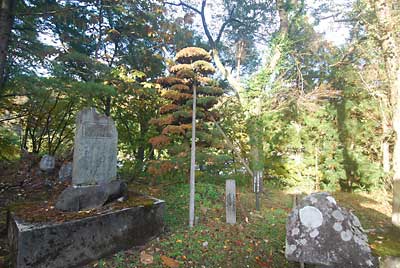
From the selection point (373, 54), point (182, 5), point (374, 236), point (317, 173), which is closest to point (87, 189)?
point (374, 236)

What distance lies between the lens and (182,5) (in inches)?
352

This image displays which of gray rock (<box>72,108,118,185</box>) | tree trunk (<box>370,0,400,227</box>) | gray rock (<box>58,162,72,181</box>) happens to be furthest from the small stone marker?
gray rock (<box>58,162,72,181</box>)

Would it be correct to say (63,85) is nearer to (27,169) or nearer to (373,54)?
(27,169)

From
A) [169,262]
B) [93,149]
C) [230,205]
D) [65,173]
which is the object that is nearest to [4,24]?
[93,149]

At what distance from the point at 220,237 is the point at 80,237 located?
203 cm

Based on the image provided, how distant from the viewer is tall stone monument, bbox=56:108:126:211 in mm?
3070

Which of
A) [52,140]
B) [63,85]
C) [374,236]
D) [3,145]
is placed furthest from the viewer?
[52,140]

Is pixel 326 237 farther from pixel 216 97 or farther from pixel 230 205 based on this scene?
pixel 216 97

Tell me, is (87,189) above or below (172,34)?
below

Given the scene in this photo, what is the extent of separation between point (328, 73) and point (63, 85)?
31.7 ft

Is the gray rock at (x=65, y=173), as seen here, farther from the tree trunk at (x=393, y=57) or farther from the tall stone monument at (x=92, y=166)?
the tree trunk at (x=393, y=57)

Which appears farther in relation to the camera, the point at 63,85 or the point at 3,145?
the point at 3,145

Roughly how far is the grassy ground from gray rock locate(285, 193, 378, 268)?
2.50 feet

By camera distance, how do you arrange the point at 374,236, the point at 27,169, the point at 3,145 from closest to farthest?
the point at 374,236 < the point at 27,169 < the point at 3,145
